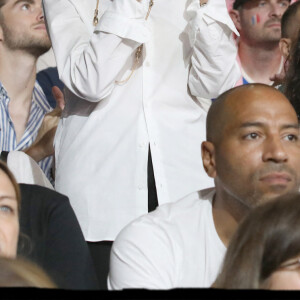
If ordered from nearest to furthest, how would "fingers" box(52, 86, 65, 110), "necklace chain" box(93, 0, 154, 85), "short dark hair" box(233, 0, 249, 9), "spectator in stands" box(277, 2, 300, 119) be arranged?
1. "necklace chain" box(93, 0, 154, 85)
2. "spectator in stands" box(277, 2, 300, 119)
3. "fingers" box(52, 86, 65, 110)
4. "short dark hair" box(233, 0, 249, 9)

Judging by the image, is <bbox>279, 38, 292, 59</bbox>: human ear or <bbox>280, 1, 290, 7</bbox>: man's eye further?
<bbox>280, 1, 290, 7</bbox>: man's eye

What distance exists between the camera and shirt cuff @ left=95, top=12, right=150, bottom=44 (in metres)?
2.99

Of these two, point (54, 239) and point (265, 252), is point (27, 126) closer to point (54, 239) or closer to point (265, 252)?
point (54, 239)

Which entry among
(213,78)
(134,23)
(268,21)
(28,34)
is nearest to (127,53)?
(134,23)

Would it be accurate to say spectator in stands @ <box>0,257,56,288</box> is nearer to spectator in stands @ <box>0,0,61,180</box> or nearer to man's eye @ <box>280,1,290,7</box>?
spectator in stands @ <box>0,0,61,180</box>

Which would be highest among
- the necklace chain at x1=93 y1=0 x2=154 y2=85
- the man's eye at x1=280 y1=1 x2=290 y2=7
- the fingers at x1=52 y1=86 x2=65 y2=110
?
the man's eye at x1=280 y1=1 x2=290 y2=7

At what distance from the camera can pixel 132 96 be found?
3121mm

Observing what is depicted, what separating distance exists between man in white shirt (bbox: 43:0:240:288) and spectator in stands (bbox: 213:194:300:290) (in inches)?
36.0

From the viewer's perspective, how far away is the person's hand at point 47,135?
12.2 ft

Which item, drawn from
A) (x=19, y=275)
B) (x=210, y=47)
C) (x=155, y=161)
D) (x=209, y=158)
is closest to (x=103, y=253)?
(x=155, y=161)

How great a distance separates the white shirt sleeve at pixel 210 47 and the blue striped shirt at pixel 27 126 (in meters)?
0.87

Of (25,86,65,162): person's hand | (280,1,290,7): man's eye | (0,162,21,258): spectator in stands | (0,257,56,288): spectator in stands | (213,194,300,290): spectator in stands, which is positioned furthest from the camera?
(280,1,290,7): man's eye

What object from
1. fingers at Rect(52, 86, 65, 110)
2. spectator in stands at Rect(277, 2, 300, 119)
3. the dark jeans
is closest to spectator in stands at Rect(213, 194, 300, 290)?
the dark jeans

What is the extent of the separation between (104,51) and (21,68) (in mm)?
1249
